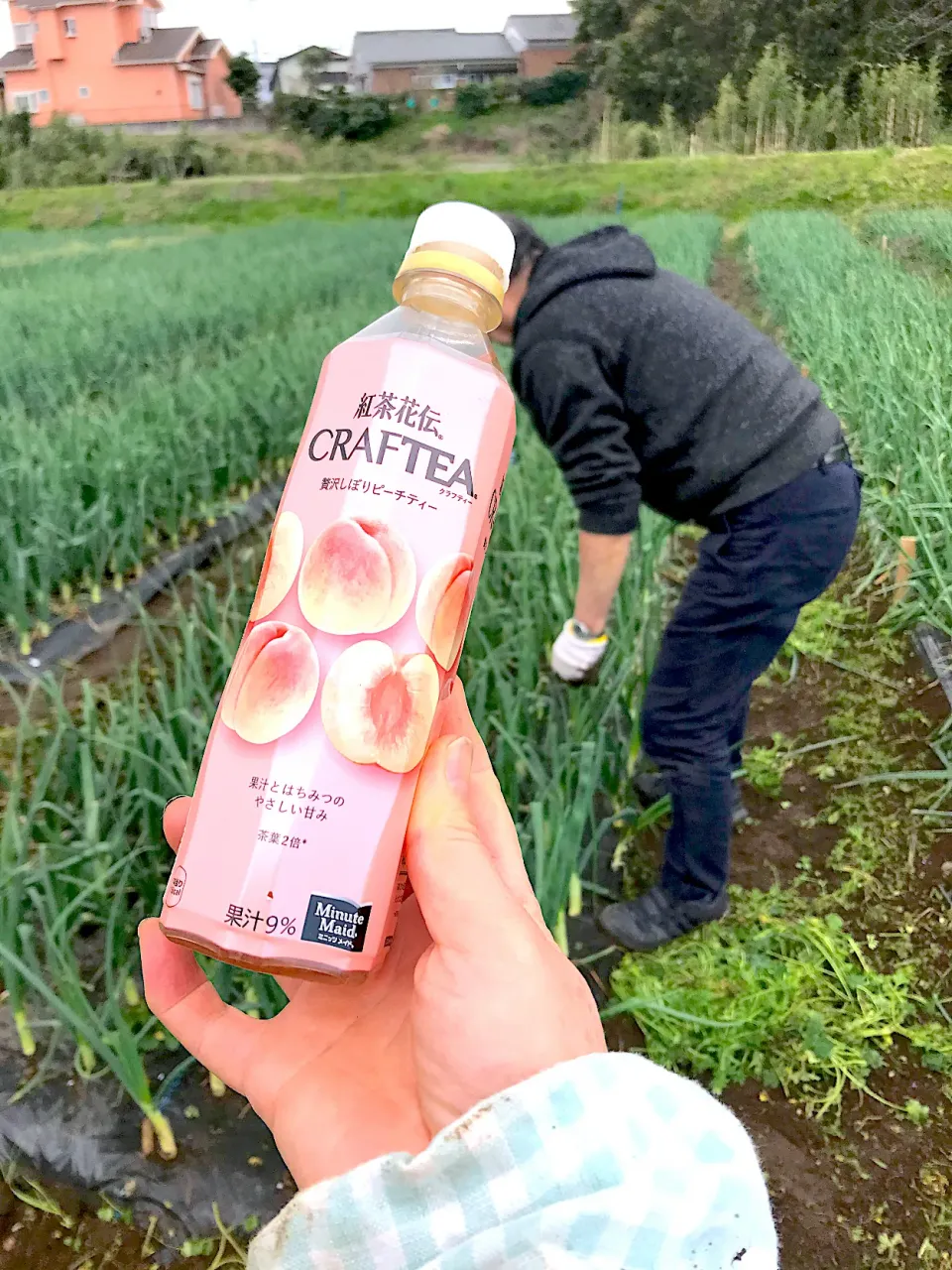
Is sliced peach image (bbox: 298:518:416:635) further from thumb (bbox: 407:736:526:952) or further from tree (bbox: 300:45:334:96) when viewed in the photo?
tree (bbox: 300:45:334:96)

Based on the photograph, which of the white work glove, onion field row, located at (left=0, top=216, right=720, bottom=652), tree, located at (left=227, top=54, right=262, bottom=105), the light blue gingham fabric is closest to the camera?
the light blue gingham fabric

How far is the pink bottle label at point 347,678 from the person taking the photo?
1.59 ft

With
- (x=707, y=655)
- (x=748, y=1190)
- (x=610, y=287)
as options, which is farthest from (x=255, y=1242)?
(x=610, y=287)

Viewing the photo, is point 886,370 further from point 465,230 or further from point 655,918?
point 465,230

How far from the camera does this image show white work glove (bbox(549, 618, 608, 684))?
1.20m

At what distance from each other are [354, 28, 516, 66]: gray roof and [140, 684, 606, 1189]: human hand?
1.83 meters

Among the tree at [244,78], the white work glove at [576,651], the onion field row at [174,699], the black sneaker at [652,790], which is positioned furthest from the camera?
the tree at [244,78]

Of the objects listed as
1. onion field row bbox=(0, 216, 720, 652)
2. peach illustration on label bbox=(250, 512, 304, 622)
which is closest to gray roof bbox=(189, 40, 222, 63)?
onion field row bbox=(0, 216, 720, 652)

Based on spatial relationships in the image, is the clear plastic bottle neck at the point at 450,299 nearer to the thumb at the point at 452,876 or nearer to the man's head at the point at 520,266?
the thumb at the point at 452,876

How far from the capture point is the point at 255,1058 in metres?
0.64

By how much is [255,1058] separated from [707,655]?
734 mm

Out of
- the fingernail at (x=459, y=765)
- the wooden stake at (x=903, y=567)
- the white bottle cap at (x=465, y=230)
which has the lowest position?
the wooden stake at (x=903, y=567)

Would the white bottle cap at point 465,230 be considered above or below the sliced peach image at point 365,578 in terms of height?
above

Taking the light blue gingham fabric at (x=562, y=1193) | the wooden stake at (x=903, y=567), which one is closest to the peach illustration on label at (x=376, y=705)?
the light blue gingham fabric at (x=562, y=1193)
